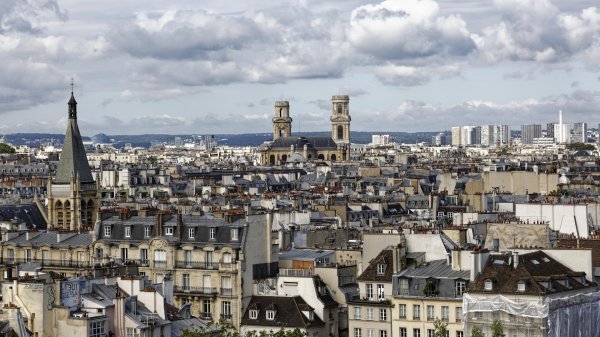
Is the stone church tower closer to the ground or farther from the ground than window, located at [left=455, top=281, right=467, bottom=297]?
farther from the ground

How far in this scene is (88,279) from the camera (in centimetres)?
4184

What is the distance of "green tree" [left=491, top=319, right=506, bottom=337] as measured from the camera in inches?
1567

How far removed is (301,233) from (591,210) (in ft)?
47.1

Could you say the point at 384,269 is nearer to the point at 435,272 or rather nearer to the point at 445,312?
the point at 435,272

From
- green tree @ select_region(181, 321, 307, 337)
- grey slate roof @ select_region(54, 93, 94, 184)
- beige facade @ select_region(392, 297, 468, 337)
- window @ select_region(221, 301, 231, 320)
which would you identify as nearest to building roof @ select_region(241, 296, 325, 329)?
window @ select_region(221, 301, 231, 320)

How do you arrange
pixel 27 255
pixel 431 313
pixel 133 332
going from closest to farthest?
pixel 133 332
pixel 431 313
pixel 27 255

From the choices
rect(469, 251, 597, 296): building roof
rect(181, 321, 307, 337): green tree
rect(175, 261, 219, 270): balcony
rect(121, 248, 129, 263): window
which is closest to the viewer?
rect(181, 321, 307, 337): green tree

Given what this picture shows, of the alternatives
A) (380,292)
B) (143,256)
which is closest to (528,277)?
(380,292)

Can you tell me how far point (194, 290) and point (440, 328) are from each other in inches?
491

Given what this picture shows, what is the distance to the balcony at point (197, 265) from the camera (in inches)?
1994

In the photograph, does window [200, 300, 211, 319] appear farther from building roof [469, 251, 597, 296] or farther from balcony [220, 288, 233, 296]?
building roof [469, 251, 597, 296]

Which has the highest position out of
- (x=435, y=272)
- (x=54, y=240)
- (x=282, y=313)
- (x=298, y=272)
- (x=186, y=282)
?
(x=54, y=240)

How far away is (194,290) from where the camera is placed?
50656 millimetres

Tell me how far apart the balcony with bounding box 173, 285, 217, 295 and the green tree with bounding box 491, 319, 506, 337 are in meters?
11.7
